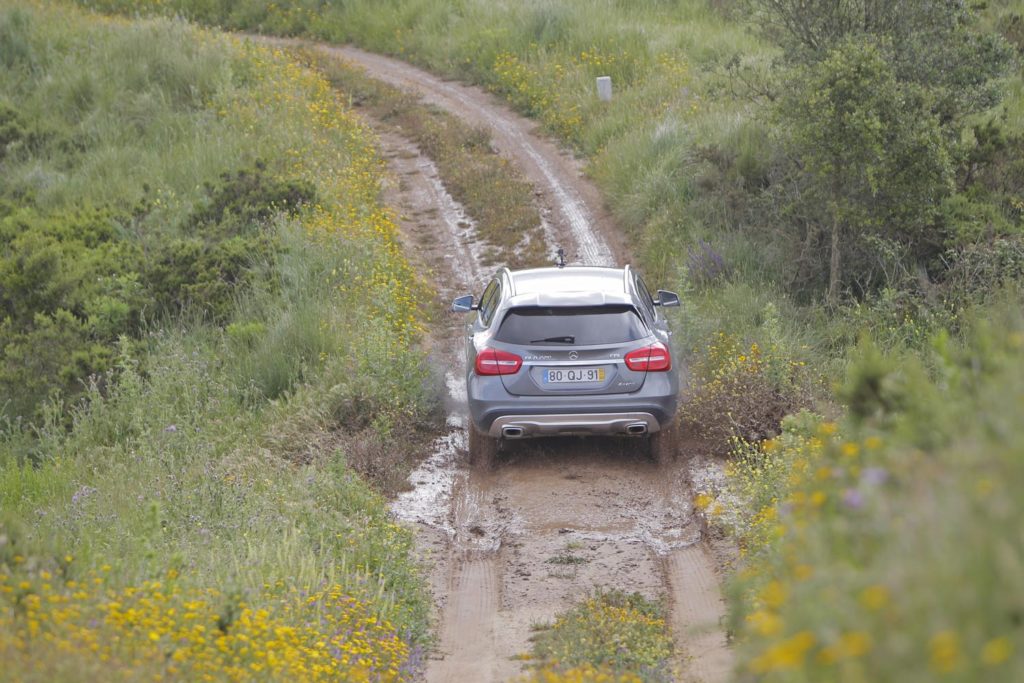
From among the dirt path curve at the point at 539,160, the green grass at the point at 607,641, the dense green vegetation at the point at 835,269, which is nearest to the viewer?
the dense green vegetation at the point at 835,269

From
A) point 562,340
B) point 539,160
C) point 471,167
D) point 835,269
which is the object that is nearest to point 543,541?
point 562,340

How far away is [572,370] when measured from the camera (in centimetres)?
966

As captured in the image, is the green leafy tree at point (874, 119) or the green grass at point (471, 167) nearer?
the green leafy tree at point (874, 119)

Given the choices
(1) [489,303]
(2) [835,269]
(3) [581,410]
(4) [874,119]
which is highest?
(4) [874,119]

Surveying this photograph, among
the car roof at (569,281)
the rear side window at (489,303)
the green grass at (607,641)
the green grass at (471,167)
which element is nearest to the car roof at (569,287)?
the car roof at (569,281)

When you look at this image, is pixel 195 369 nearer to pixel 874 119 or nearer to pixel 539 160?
pixel 874 119

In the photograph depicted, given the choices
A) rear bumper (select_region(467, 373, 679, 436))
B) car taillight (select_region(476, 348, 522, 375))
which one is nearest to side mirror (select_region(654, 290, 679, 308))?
rear bumper (select_region(467, 373, 679, 436))

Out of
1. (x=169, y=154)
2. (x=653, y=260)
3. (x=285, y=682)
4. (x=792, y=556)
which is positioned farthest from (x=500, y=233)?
(x=792, y=556)

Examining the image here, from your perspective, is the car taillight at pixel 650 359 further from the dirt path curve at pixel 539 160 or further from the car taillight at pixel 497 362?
the dirt path curve at pixel 539 160

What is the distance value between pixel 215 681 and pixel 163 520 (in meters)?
3.38

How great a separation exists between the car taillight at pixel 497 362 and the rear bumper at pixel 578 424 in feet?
1.28

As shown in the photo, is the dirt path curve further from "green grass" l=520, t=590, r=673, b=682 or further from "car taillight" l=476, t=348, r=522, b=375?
"green grass" l=520, t=590, r=673, b=682

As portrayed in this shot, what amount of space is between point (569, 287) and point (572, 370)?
0.79 metres

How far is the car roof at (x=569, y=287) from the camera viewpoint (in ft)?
32.0
